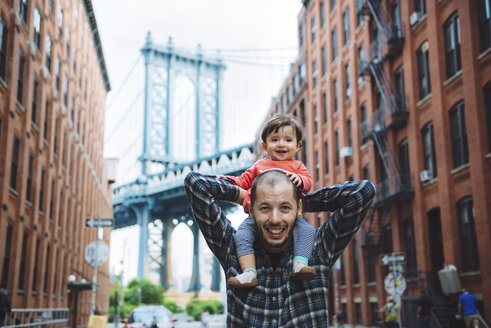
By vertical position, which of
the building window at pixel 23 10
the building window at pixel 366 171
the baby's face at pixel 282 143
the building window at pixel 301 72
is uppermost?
the building window at pixel 301 72

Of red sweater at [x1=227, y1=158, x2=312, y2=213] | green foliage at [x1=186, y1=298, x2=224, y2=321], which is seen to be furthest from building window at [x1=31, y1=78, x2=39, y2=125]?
green foliage at [x1=186, y1=298, x2=224, y2=321]

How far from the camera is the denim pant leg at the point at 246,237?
11.7ft

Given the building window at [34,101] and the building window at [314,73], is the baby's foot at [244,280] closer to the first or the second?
the building window at [34,101]

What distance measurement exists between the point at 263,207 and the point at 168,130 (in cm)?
9987

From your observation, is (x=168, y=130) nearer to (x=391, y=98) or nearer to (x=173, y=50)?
(x=173, y=50)

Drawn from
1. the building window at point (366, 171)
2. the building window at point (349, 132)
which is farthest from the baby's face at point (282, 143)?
the building window at point (349, 132)

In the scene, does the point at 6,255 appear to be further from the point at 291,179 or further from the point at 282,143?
the point at 291,179

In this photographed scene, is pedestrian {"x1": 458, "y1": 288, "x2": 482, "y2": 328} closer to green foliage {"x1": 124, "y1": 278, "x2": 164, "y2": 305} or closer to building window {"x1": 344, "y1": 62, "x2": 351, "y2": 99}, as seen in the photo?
building window {"x1": 344, "y1": 62, "x2": 351, "y2": 99}

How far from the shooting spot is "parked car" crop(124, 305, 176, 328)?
61.6ft

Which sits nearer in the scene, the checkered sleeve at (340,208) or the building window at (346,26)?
the checkered sleeve at (340,208)

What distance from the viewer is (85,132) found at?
47.2m

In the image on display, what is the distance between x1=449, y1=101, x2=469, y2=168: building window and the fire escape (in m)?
4.28

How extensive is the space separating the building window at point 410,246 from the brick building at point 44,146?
53.6 feet

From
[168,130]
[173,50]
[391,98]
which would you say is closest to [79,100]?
[391,98]
